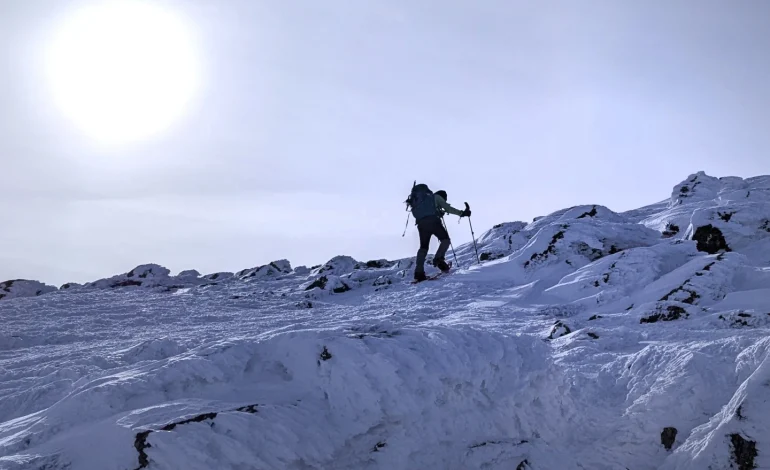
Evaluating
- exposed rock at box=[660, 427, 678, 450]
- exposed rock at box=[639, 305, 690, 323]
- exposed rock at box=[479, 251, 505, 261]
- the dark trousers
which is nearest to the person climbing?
the dark trousers

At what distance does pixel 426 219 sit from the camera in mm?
14227

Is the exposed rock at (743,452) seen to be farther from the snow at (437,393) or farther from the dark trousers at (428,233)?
the dark trousers at (428,233)

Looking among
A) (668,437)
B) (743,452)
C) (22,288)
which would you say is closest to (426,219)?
(668,437)

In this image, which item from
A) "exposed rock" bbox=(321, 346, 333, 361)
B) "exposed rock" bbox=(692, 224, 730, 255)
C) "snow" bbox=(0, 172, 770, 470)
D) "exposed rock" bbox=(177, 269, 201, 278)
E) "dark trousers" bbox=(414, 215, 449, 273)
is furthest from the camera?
"exposed rock" bbox=(177, 269, 201, 278)

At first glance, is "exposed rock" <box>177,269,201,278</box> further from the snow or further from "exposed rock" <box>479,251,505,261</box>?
the snow

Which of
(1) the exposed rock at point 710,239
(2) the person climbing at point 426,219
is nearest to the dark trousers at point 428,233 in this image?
(2) the person climbing at point 426,219

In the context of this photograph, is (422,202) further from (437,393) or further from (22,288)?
(22,288)

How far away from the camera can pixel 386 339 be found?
5.58 m

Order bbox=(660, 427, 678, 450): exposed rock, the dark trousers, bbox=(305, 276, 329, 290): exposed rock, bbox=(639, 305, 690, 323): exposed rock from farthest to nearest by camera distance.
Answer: bbox=(305, 276, 329, 290): exposed rock < the dark trousers < bbox=(639, 305, 690, 323): exposed rock < bbox=(660, 427, 678, 450): exposed rock

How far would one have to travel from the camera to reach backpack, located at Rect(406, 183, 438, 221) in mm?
14211

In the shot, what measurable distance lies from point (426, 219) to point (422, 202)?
18.9 inches

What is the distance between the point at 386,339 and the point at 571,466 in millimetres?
2120

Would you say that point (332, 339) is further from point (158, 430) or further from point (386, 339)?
point (158, 430)

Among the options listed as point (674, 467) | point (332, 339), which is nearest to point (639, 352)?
point (674, 467)
